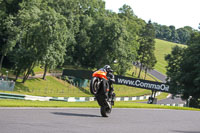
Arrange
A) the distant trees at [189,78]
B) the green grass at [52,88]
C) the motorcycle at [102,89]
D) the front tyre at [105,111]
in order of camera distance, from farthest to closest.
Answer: the green grass at [52,88] → the distant trees at [189,78] → the front tyre at [105,111] → the motorcycle at [102,89]

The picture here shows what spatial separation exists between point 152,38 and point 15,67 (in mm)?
53868

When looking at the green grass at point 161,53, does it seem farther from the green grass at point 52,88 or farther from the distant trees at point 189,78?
the distant trees at point 189,78

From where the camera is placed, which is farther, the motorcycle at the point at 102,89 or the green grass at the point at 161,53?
the green grass at the point at 161,53

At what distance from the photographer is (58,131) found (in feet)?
29.3

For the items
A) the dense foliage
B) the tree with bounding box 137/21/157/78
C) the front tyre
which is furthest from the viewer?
the tree with bounding box 137/21/157/78

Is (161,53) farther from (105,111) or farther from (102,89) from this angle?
(102,89)

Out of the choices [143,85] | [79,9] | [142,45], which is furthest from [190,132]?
[142,45]

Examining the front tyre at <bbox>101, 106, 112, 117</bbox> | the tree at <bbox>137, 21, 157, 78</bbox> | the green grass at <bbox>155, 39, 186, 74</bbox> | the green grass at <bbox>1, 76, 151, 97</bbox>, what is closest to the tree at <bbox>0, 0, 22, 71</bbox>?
the green grass at <bbox>1, 76, 151, 97</bbox>

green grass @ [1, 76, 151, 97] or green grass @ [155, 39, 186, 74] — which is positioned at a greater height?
green grass @ [155, 39, 186, 74]

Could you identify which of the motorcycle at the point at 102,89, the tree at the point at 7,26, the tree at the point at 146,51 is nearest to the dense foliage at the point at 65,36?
the tree at the point at 7,26

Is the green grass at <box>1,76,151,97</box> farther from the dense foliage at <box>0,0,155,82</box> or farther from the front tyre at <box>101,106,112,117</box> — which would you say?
the front tyre at <box>101,106,112,117</box>

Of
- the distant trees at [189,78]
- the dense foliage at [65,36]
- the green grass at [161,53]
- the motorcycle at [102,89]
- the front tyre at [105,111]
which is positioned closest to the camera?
the motorcycle at [102,89]

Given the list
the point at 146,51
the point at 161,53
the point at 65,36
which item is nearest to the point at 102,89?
the point at 65,36

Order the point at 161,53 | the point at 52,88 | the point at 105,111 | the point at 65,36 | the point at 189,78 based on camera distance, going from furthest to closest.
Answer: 1. the point at 161,53
2. the point at 52,88
3. the point at 65,36
4. the point at 189,78
5. the point at 105,111
